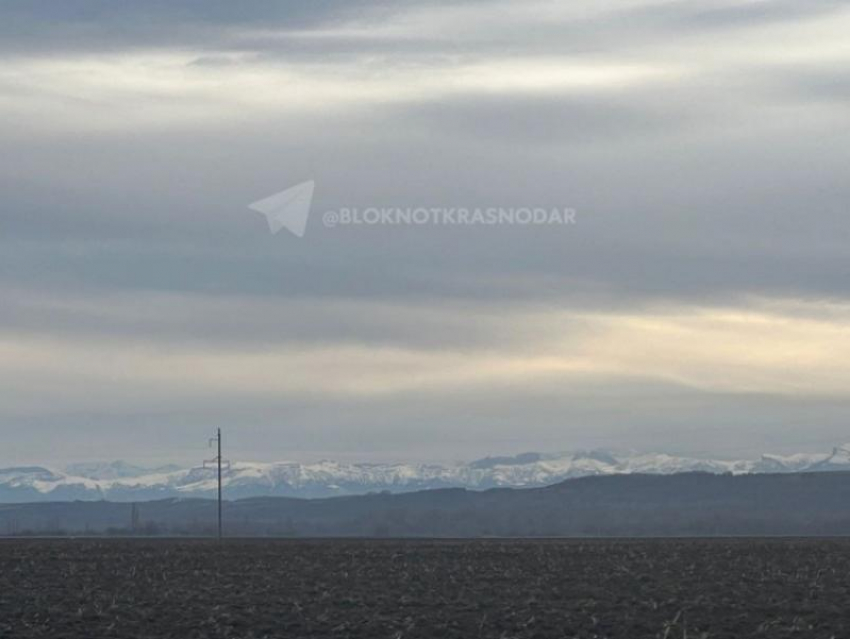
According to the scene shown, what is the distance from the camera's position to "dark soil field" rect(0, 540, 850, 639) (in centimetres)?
6369

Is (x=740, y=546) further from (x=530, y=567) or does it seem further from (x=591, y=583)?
(x=591, y=583)

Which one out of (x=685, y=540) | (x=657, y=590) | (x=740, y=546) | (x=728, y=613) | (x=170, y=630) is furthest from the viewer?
(x=685, y=540)

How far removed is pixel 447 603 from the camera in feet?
231

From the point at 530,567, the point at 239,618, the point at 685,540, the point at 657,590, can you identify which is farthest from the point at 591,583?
the point at 685,540

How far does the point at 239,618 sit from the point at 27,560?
33235 millimetres

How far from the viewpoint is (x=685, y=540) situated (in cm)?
12212

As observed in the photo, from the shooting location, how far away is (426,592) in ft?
246

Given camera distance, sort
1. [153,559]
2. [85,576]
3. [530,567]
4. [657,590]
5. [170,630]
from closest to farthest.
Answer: [170,630] < [657,590] < [85,576] < [530,567] < [153,559]

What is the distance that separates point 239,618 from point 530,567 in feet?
90.5

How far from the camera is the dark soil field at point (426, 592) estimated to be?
63.7 meters

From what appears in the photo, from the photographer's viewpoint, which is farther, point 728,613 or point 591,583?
point 591,583

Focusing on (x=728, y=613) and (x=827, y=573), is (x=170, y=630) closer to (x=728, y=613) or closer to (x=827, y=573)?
(x=728, y=613)

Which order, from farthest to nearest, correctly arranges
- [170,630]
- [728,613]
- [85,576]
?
[85,576] → [728,613] → [170,630]

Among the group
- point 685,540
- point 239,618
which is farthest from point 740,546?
point 239,618
